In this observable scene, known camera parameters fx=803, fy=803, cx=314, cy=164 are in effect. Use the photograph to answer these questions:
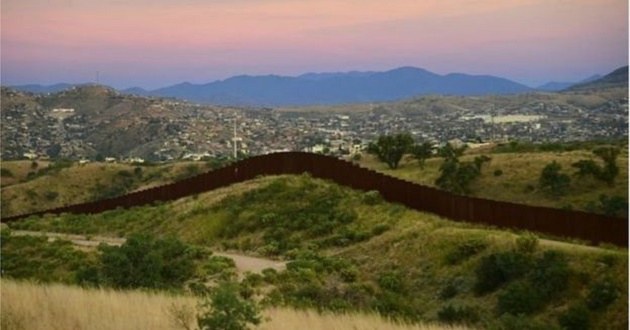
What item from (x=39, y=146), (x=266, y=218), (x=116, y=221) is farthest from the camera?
(x=39, y=146)

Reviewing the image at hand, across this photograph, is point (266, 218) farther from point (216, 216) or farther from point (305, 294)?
point (305, 294)

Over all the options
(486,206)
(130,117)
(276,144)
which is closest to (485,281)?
(486,206)

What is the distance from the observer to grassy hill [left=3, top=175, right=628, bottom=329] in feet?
50.6

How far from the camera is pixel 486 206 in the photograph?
23578 millimetres

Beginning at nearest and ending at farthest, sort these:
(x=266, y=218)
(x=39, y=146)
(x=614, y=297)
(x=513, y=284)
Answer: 1. (x=614, y=297)
2. (x=513, y=284)
3. (x=266, y=218)
4. (x=39, y=146)

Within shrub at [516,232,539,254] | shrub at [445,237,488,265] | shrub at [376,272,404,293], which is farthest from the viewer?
shrub at [445,237,488,265]

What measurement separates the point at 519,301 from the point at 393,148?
41.1 meters

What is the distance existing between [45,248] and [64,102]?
113 meters

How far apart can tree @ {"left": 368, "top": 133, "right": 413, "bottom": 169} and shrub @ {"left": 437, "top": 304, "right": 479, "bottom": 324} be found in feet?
137

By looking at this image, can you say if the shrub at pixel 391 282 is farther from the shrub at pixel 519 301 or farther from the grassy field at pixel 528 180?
the grassy field at pixel 528 180

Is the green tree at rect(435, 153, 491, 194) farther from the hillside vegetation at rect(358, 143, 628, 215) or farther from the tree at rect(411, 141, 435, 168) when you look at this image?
the tree at rect(411, 141, 435, 168)

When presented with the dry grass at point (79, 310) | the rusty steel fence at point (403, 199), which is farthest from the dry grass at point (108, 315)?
the rusty steel fence at point (403, 199)

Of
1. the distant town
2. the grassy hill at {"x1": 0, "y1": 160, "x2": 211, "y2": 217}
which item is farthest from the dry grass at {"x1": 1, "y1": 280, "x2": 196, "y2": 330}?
the distant town

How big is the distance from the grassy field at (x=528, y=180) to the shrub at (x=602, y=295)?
65.3ft
